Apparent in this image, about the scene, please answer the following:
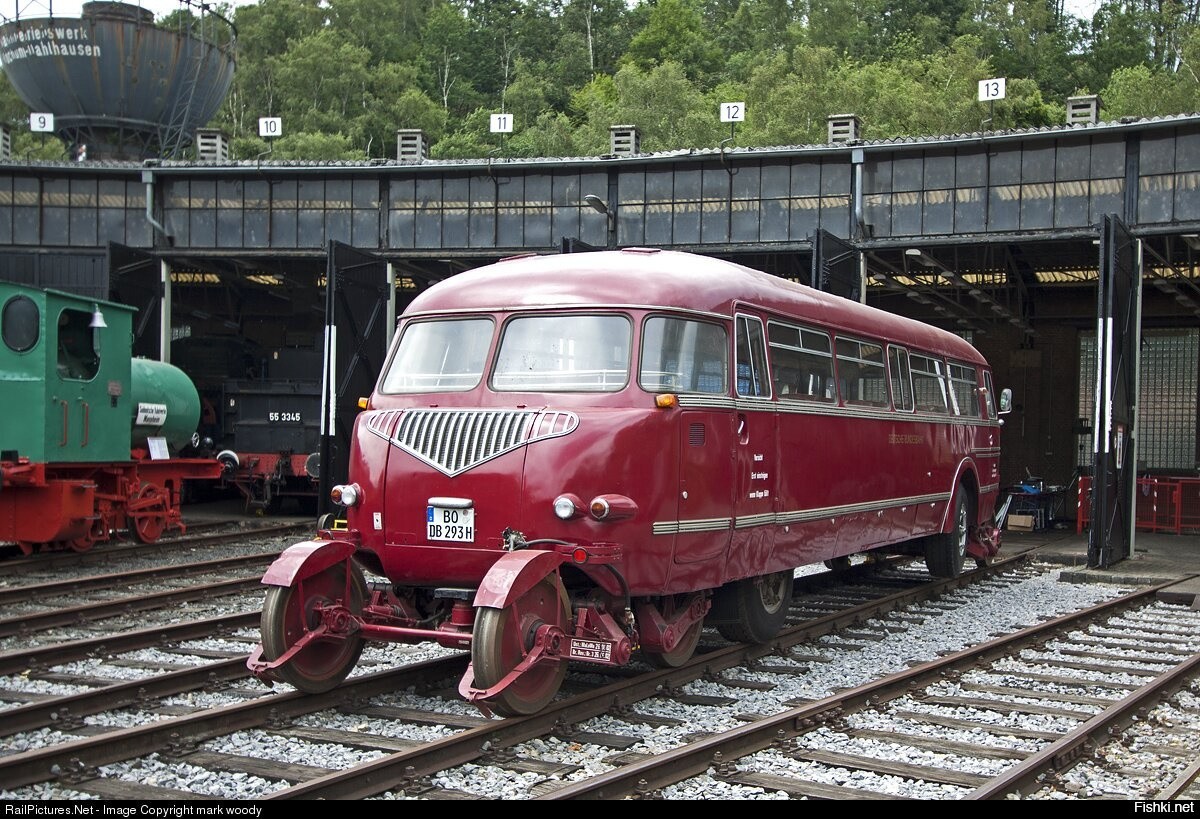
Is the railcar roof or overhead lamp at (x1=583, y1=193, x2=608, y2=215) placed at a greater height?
overhead lamp at (x1=583, y1=193, x2=608, y2=215)

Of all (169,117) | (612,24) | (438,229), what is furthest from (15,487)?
(612,24)

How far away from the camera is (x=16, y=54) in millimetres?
38344

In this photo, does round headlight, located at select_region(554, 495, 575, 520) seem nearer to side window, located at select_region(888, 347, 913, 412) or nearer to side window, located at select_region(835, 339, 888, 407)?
side window, located at select_region(835, 339, 888, 407)

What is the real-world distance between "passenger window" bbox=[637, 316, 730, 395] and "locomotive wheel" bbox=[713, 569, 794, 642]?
175 centimetres

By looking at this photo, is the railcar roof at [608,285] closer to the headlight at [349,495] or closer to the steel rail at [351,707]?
the headlight at [349,495]

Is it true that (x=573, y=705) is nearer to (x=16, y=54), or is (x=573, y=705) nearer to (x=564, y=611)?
(x=564, y=611)

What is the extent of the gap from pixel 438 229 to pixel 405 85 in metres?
53.4

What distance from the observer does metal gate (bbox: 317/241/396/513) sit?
65.9 ft

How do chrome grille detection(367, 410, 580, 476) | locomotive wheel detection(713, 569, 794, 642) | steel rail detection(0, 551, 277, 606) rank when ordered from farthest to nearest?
steel rail detection(0, 551, 277, 606) → locomotive wheel detection(713, 569, 794, 642) → chrome grille detection(367, 410, 580, 476)

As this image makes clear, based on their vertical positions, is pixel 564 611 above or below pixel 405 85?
below

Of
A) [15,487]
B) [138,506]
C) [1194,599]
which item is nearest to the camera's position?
[1194,599]

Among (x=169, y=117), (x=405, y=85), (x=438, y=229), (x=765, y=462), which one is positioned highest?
(x=405, y=85)

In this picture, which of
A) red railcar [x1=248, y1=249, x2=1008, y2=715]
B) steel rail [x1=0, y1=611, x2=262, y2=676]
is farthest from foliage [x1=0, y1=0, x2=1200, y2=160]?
red railcar [x1=248, y1=249, x2=1008, y2=715]
